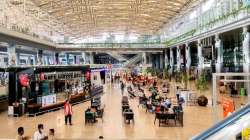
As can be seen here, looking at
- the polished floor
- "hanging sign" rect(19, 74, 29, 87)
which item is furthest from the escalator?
"hanging sign" rect(19, 74, 29, 87)

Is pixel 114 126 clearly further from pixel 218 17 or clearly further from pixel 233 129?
pixel 218 17

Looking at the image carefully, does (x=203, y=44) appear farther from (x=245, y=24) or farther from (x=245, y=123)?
(x=245, y=123)

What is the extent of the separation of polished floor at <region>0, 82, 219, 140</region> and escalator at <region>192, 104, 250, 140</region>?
30.0 ft

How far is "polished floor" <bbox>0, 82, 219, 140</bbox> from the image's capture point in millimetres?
13595

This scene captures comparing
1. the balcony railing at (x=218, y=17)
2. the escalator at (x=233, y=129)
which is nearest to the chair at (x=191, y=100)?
the balcony railing at (x=218, y=17)

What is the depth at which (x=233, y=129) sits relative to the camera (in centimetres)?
382

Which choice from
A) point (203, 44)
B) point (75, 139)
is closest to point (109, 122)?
point (75, 139)

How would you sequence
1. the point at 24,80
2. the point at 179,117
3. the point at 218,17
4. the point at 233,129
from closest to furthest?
the point at 233,129, the point at 179,117, the point at 24,80, the point at 218,17

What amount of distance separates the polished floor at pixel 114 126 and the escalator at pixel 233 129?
9.14 metres

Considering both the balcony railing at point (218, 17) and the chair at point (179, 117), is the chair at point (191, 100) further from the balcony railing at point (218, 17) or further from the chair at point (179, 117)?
the balcony railing at point (218, 17)

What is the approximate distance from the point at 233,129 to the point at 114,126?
12120 mm

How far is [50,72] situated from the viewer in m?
22.1

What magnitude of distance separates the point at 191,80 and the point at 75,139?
34859 millimetres

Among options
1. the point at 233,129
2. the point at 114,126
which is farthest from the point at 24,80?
the point at 233,129
